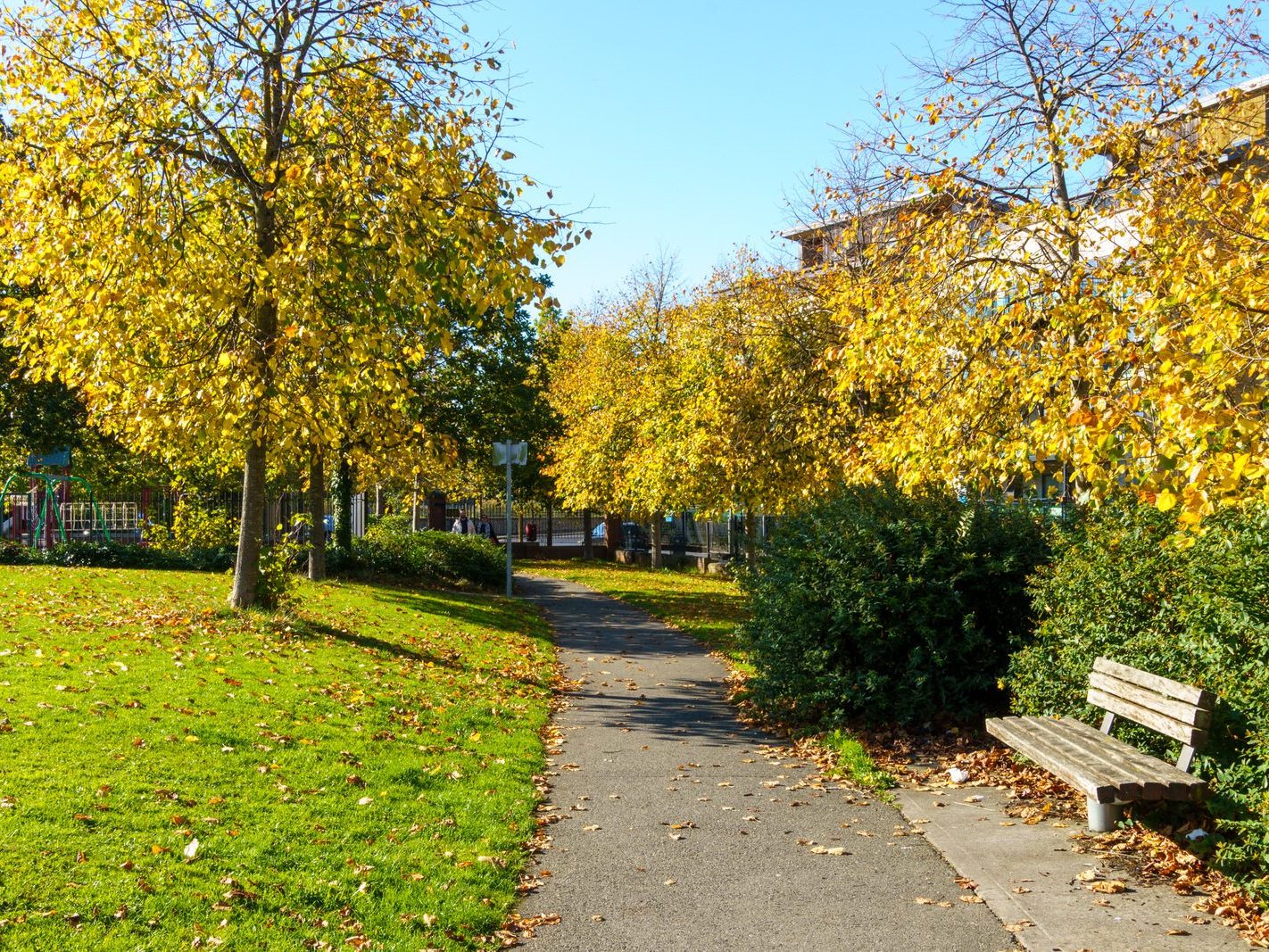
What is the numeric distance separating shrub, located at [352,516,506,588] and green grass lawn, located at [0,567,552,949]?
986 centimetres

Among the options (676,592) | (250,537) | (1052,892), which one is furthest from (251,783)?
(676,592)

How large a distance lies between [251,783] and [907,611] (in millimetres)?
5255

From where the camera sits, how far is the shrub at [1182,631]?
5.26 m

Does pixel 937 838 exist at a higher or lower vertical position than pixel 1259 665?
lower

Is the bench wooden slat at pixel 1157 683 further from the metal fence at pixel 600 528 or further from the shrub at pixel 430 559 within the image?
the metal fence at pixel 600 528

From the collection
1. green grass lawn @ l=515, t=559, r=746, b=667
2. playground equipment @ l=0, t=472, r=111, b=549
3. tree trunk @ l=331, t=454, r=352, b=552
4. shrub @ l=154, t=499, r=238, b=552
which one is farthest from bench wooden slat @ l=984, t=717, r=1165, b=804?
playground equipment @ l=0, t=472, r=111, b=549

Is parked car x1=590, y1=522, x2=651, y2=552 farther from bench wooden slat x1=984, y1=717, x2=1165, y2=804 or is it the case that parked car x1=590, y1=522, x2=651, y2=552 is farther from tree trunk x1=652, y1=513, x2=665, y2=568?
bench wooden slat x1=984, y1=717, x2=1165, y2=804

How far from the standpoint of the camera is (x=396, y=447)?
21.6 m

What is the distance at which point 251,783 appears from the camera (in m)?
6.80

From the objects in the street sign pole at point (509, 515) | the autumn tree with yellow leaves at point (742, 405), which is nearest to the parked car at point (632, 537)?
the autumn tree with yellow leaves at point (742, 405)

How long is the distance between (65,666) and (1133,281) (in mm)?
9176

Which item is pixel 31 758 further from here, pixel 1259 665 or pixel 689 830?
pixel 1259 665

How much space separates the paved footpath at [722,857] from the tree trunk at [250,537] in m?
5.20

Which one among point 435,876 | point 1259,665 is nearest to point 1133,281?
point 1259,665
